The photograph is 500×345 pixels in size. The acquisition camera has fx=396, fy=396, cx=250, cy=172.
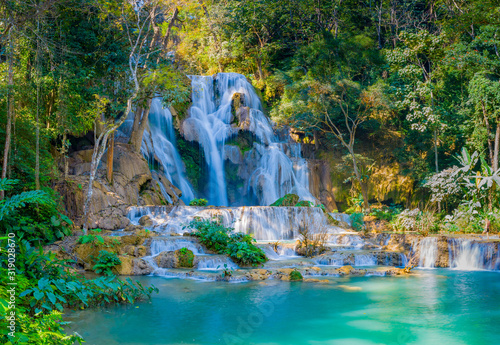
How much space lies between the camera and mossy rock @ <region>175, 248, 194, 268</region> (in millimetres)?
9875

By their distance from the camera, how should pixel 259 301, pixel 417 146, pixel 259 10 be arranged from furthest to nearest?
1. pixel 259 10
2. pixel 417 146
3. pixel 259 301

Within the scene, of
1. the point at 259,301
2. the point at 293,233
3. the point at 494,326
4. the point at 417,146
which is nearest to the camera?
the point at 494,326

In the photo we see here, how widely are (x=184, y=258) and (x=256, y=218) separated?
17.2ft

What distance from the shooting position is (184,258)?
32.6 feet

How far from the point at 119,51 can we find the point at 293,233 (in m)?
9.30

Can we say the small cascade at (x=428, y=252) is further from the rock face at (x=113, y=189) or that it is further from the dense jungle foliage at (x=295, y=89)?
the rock face at (x=113, y=189)

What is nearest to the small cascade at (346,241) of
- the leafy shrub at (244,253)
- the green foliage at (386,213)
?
the leafy shrub at (244,253)

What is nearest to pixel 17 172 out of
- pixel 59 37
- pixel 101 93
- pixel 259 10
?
pixel 101 93

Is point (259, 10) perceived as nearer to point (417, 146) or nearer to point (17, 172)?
point (417, 146)

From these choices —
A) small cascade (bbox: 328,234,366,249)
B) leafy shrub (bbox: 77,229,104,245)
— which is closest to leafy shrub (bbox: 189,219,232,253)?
leafy shrub (bbox: 77,229,104,245)

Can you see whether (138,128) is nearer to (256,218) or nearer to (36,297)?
(256,218)

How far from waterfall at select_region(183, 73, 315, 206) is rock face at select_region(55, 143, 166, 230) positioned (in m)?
4.36

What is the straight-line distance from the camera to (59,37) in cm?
1391

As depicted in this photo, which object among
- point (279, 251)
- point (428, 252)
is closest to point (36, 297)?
point (279, 251)
